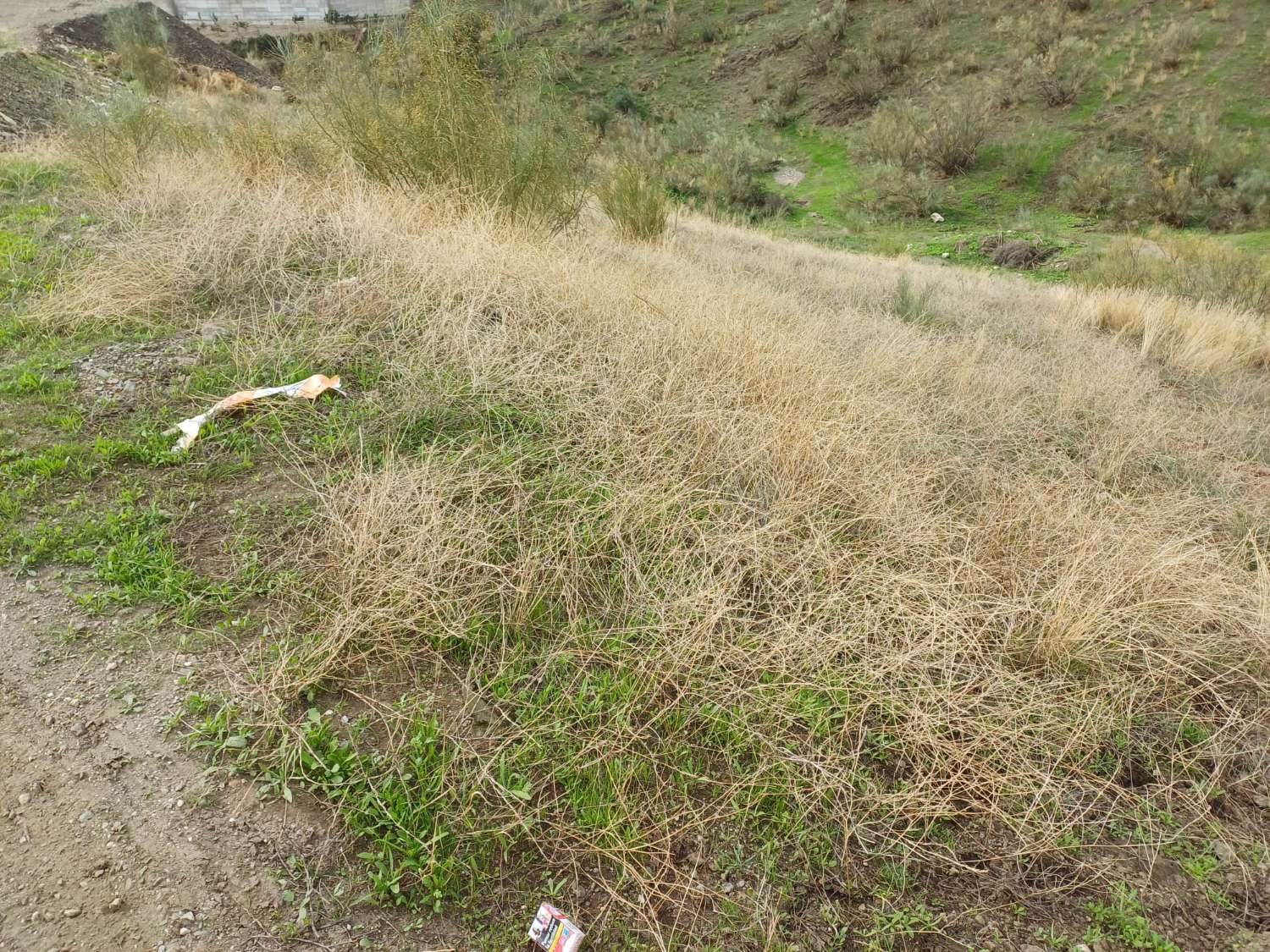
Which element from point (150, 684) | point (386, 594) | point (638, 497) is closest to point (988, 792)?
point (638, 497)

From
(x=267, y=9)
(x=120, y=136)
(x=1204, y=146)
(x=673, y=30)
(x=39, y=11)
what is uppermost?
(x=267, y=9)

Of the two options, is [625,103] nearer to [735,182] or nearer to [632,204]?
[735,182]

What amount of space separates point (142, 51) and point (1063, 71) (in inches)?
767

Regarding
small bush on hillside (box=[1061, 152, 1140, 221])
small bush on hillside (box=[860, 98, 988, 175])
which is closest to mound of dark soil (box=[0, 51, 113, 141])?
small bush on hillside (box=[860, 98, 988, 175])

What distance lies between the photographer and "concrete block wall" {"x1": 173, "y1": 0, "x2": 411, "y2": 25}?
24.9 metres

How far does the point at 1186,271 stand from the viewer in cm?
898

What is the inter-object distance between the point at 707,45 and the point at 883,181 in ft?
43.8

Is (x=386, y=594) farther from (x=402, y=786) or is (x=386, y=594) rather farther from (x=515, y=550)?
(x=402, y=786)

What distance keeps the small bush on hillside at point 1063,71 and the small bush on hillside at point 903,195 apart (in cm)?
420

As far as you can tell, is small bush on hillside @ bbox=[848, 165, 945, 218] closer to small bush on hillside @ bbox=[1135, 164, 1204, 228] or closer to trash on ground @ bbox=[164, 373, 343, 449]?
small bush on hillside @ bbox=[1135, 164, 1204, 228]

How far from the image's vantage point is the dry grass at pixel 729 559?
6.40 feet

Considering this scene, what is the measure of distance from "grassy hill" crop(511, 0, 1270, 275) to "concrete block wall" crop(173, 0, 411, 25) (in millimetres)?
8789

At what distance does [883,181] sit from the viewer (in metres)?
14.6

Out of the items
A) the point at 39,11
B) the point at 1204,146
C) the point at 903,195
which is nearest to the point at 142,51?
the point at 39,11
